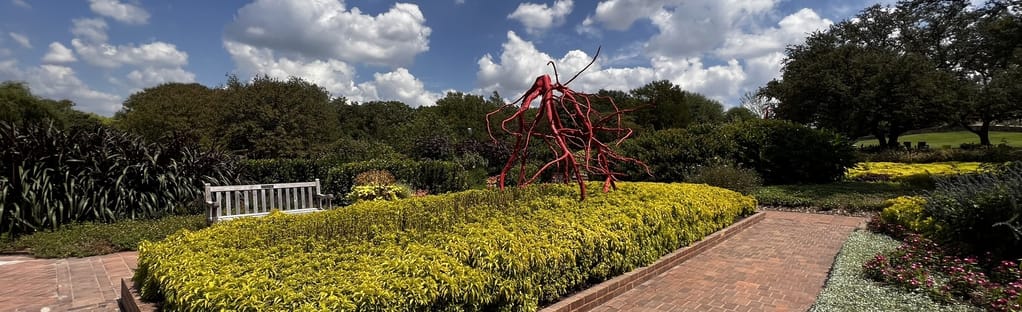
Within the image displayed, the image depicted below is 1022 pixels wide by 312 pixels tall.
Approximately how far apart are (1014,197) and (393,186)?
7789mm

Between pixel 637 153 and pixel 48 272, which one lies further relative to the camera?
pixel 637 153

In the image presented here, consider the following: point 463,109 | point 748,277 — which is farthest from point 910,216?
point 463,109

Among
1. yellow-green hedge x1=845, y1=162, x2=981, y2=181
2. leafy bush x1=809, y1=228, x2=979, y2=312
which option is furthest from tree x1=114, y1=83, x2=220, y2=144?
yellow-green hedge x1=845, y1=162, x2=981, y2=181

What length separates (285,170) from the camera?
12.2m

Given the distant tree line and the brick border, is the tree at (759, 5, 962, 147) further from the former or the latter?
A: the brick border

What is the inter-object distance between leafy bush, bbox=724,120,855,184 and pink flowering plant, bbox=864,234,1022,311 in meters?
7.47

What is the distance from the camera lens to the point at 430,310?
2711 millimetres

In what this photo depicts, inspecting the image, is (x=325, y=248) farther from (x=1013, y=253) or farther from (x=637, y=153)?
(x=637, y=153)

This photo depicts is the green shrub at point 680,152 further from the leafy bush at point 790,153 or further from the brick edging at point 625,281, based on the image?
the brick edging at point 625,281

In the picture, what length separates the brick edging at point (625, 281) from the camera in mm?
3617

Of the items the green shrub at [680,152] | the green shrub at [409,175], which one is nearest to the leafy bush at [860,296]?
the green shrub at [680,152]

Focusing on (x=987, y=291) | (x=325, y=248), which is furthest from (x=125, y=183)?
(x=987, y=291)

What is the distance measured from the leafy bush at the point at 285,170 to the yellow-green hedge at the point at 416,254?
285 inches

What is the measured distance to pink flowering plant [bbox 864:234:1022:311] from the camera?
3.58 m
